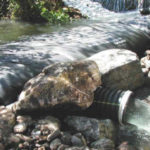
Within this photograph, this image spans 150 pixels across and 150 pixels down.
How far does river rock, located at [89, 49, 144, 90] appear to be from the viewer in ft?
18.4

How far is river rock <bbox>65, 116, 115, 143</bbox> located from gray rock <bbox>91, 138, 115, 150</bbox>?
15 centimetres

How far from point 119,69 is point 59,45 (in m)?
1.67

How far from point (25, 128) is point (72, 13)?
10546 mm

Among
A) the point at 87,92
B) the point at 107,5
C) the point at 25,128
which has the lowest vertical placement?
the point at 25,128

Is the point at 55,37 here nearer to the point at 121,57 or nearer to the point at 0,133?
the point at 121,57

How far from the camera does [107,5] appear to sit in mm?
16000

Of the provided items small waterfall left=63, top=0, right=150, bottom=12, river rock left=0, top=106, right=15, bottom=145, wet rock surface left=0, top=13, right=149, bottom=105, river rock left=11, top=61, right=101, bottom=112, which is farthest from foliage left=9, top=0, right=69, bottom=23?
river rock left=0, top=106, right=15, bottom=145

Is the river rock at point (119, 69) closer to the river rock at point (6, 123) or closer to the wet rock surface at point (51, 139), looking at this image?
the wet rock surface at point (51, 139)

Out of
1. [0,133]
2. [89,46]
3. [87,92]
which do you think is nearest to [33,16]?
[89,46]

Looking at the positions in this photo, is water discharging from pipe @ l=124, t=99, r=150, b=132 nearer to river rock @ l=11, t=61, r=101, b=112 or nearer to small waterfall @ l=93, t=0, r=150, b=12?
river rock @ l=11, t=61, r=101, b=112

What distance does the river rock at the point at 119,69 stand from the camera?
5609 millimetres

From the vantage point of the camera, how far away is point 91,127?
4258 mm

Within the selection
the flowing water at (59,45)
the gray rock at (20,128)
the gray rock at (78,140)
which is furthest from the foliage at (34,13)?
the gray rock at (78,140)

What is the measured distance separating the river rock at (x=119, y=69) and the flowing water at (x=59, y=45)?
66 centimetres
